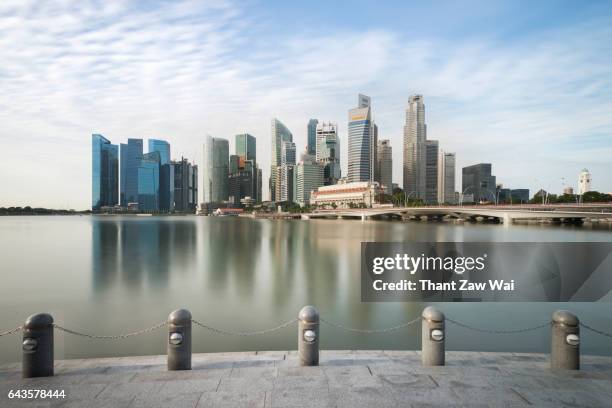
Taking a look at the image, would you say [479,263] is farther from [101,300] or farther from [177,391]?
[177,391]

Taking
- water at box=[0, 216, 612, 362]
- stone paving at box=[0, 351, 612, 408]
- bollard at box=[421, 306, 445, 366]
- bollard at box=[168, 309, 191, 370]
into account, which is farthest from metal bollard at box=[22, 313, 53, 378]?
bollard at box=[421, 306, 445, 366]

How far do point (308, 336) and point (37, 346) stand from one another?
508cm

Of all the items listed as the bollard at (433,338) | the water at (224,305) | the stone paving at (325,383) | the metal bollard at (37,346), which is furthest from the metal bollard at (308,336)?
the water at (224,305)

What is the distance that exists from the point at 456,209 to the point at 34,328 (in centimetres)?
10180

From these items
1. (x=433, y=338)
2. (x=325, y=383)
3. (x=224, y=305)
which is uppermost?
(x=433, y=338)

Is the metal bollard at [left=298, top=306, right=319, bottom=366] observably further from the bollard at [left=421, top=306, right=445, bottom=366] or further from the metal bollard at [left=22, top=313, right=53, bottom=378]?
the metal bollard at [left=22, top=313, right=53, bottom=378]

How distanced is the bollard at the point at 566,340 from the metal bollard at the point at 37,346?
32.2 feet

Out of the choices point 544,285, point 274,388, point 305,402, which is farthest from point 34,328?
point 544,285

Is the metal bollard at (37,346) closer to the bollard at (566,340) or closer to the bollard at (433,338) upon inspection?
the bollard at (433,338)

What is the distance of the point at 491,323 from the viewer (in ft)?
55.3

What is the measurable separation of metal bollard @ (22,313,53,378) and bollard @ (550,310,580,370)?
981 cm

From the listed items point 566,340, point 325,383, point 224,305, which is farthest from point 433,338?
point 224,305

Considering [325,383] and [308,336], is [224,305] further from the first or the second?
[325,383]

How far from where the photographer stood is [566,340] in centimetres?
834
